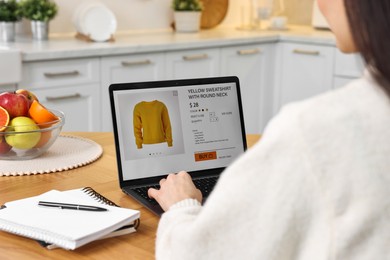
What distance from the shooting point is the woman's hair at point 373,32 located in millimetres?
731

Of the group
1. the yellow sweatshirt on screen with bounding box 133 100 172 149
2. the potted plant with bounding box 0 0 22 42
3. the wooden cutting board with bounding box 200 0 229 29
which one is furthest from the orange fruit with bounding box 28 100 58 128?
the wooden cutting board with bounding box 200 0 229 29

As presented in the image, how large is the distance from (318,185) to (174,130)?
0.81m

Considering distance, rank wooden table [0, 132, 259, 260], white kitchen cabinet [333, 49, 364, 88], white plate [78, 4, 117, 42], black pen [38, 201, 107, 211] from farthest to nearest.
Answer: white kitchen cabinet [333, 49, 364, 88]
white plate [78, 4, 117, 42]
black pen [38, 201, 107, 211]
wooden table [0, 132, 259, 260]

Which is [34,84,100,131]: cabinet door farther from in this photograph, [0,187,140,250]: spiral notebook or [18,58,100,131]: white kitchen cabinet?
[0,187,140,250]: spiral notebook

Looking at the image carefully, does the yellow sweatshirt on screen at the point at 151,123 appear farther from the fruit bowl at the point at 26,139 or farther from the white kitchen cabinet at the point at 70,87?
the white kitchen cabinet at the point at 70,87

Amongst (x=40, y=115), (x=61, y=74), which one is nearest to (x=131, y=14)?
(x=61, y=74)

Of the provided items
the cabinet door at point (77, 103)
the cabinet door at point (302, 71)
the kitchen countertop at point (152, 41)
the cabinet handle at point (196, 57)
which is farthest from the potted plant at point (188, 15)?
the cabinet door at point (77, 103)

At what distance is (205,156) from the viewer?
5.25ft

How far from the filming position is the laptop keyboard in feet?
4.70

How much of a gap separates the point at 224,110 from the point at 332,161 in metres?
0.87

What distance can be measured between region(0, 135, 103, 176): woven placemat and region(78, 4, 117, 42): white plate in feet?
5.68

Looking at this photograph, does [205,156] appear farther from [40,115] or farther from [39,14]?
[39,14]

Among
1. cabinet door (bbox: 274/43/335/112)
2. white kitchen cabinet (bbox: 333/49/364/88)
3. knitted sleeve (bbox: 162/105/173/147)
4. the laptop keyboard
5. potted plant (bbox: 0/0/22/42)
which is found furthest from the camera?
cabinet door (bbox: 274/43/335/112)

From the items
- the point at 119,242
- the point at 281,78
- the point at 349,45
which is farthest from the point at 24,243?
the point at 281,78
